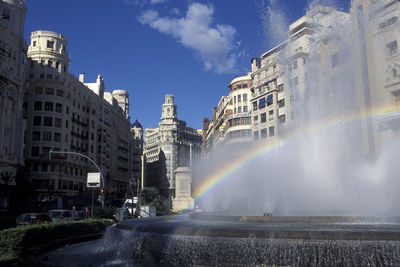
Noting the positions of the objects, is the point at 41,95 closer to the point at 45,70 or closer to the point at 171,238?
the point at 45,70

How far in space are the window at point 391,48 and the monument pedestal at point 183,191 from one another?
118 feet

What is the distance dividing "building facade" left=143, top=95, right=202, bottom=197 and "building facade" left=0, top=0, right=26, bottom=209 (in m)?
100

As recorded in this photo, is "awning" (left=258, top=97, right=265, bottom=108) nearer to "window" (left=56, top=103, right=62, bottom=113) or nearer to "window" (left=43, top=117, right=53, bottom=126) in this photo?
"window" (left=56, top=103, right=62, bottom=113)

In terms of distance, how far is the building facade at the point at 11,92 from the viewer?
170ft

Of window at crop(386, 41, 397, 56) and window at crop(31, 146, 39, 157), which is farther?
window at crop(31, 146, 39, 157)

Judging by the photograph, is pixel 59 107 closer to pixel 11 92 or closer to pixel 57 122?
pixel 57 122

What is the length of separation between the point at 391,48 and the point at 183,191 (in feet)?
125

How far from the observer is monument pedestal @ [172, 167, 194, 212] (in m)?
61.1

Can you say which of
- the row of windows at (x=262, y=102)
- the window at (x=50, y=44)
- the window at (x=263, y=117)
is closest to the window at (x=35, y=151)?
the window at (x=50, y=44)

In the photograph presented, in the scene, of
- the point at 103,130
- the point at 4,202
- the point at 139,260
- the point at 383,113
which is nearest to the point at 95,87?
the point at 103,130

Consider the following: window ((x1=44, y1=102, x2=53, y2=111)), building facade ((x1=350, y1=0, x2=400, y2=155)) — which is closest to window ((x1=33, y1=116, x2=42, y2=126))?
window ((x1=44, y1=102, x2=53, y2=111))

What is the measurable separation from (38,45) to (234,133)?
42070 mm

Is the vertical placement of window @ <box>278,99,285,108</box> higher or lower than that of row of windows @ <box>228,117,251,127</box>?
higher

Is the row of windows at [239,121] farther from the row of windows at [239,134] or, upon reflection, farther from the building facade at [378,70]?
the building facade at [378,70]
